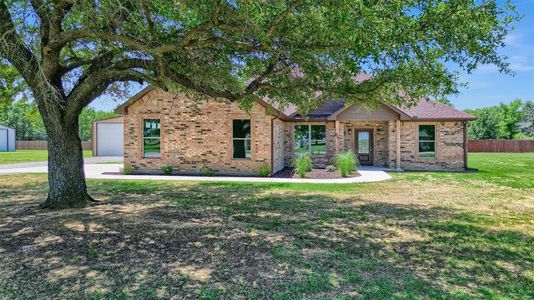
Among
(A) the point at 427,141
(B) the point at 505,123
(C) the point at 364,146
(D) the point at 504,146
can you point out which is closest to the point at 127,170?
(C) the point at 364,146

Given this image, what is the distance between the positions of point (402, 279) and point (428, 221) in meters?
3.66

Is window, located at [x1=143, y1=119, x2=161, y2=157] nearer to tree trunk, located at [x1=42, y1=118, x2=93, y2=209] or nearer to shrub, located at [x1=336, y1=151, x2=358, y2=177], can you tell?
shrub, located at [x1=336, y1=151, x2=358, y2=177]

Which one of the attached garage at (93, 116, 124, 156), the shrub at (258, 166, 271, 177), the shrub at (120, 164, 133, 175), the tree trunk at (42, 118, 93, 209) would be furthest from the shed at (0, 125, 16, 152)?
the tree trunk at (42, 118, 93, 209)

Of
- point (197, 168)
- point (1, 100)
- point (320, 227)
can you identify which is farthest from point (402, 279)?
point (197, 168)

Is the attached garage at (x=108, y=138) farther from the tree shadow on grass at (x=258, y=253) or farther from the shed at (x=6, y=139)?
the tree shadow on grass at (x=258, y=253)

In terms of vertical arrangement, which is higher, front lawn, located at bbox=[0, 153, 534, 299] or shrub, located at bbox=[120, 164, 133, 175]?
shrub, located at bbox=[120, 164, 133, 175]

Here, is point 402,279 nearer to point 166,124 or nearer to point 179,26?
point 179,26

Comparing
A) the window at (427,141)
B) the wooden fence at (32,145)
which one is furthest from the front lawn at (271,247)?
the wooden fence at (32,145)

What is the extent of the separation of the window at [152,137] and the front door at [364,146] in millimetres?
10652

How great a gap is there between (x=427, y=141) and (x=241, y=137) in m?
9.46

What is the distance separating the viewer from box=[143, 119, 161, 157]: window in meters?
17.6

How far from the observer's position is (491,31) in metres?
6.62

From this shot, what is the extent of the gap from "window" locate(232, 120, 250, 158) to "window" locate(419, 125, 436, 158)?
351 inches

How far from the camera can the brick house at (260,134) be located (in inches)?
669
